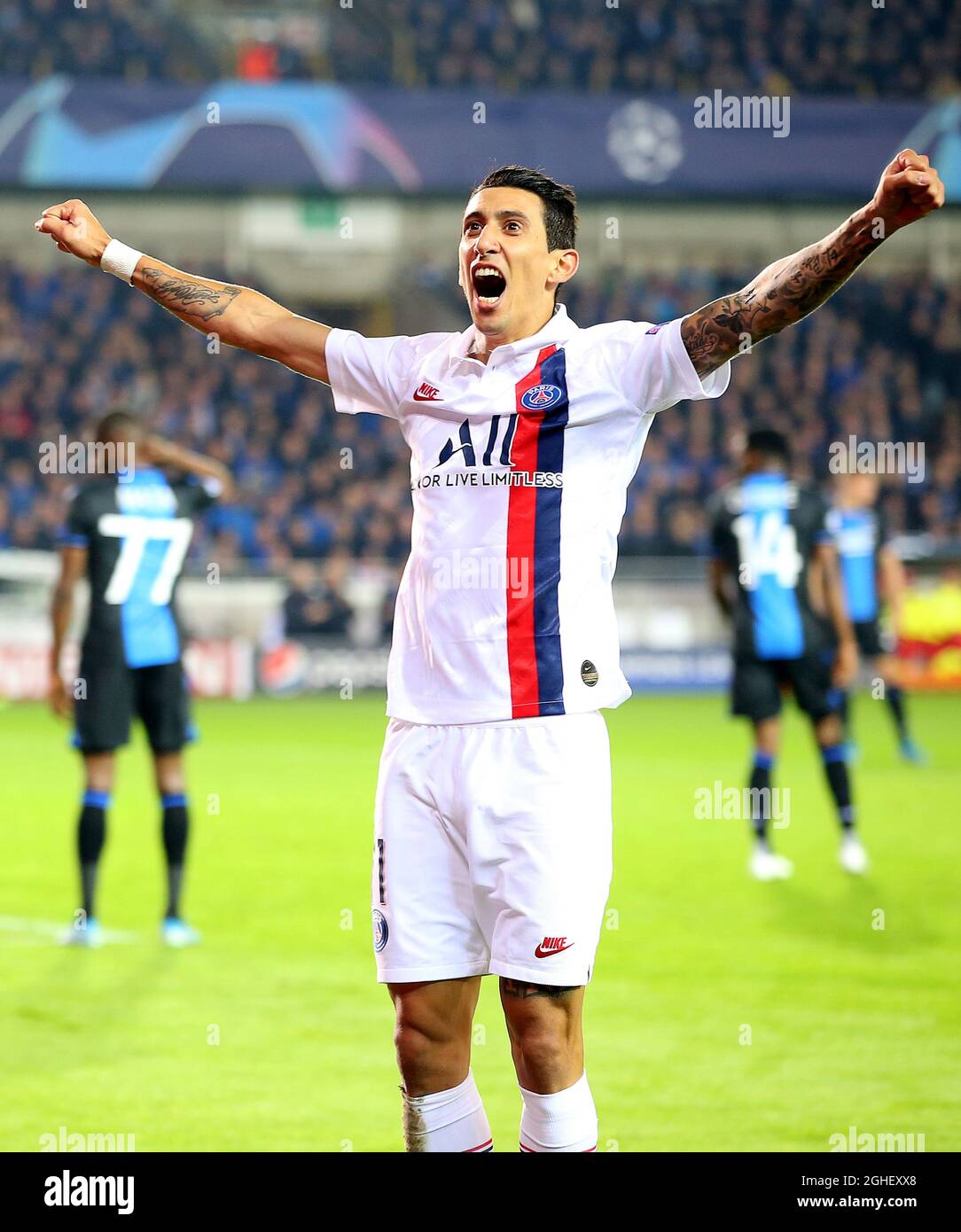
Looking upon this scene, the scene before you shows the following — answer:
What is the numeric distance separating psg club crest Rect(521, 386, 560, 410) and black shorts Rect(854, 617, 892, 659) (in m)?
9.18

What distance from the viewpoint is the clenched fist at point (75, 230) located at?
3.56 m

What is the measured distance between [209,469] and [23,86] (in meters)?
15.1

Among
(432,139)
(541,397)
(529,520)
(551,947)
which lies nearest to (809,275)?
(541,397)

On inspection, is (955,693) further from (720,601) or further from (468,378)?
(468,378)

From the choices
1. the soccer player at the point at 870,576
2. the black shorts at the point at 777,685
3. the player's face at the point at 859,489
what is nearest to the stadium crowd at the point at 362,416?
the soccer player at the point at 870,576

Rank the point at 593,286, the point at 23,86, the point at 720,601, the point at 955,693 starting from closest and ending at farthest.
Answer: the point at 720,601
the point at 955,693
the point at 23,86
the point at 593,286

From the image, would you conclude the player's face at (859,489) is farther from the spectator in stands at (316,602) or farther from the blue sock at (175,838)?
the spectator in stands at (316,602)

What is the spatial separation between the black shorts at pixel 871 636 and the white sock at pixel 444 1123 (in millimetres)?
9234

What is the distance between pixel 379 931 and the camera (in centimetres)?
329

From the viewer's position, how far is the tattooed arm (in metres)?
2.94

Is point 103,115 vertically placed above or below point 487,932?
above

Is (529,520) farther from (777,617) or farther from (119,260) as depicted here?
(777,617)
